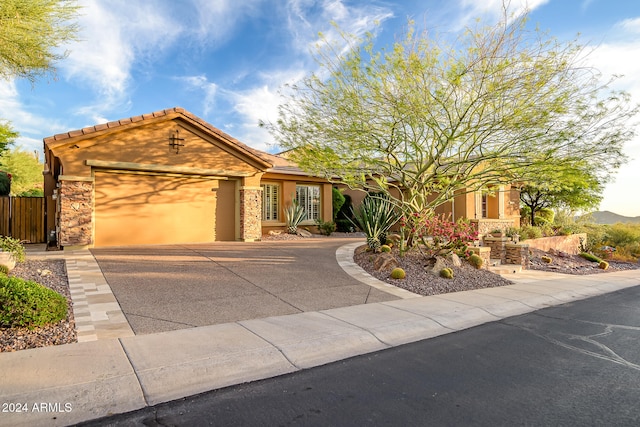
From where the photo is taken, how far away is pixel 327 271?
31.7ft

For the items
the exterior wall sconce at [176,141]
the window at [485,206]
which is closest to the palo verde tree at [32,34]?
the exterior wall sconce at [176,141]

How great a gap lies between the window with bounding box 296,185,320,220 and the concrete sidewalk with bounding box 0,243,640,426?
12.7 metres

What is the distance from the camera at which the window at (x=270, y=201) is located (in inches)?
714

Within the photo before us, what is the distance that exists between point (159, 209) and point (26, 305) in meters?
8.91

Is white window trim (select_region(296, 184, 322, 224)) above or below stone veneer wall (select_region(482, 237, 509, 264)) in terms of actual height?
above

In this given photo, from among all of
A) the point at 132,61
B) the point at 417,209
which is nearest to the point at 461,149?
the point at 417,209

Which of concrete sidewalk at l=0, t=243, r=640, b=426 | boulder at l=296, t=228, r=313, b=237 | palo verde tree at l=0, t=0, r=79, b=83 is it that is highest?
palo verde tree at l=0, t=0, r=79, b=83

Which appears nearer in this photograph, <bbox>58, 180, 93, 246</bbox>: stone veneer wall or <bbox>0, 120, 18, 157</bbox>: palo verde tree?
<bbox>58, 180, 93, 246</bbox>: stone veneer wall

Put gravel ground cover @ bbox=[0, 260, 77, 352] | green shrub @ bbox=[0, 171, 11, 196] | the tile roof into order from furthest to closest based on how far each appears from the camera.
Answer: green shrub @ bbox=[0, 171, 11, 196] → the tile roof → gravel ground cover @ bbox=[0, 260, 77, 352]

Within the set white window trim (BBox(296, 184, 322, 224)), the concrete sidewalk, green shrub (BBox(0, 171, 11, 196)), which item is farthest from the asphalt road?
green shrub (BBox(0, 171, 11, 196))

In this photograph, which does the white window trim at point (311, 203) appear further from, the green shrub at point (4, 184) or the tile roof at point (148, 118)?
the green shrub at point (4, 184)

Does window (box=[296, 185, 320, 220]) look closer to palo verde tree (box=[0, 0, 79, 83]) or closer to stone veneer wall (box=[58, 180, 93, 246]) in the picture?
stone veneer wall (box=[58, 180, 93, 246])

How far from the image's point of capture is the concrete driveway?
5934 mm

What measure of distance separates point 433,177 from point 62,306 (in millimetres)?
9226
